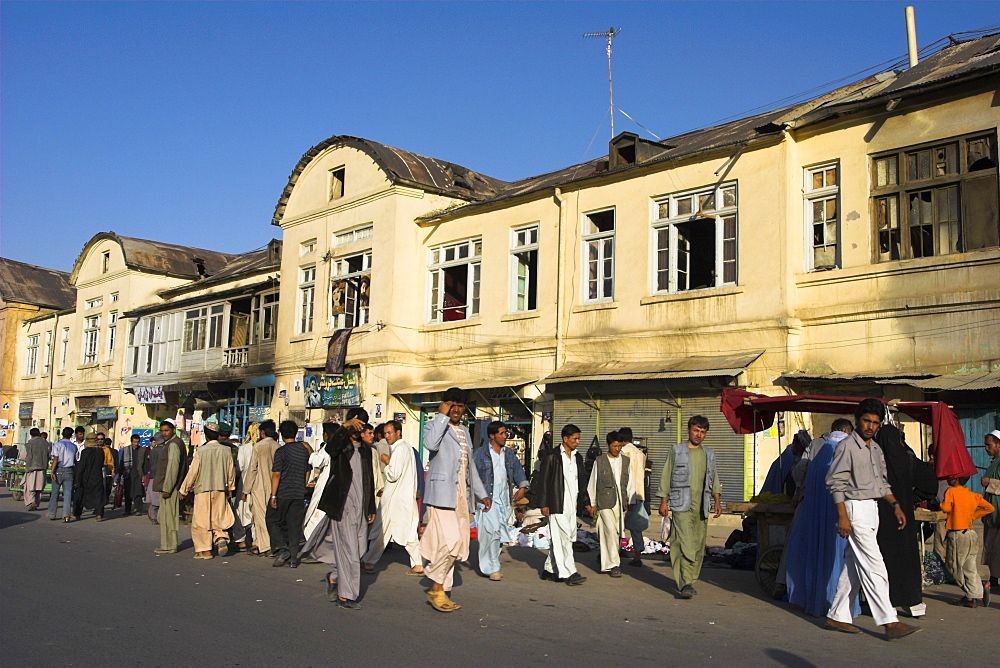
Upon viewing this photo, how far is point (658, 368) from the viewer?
726 inches

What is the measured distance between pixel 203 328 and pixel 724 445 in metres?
23.1

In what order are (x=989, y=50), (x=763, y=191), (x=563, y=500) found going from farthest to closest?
1. (x=763, y=191)
2. (x=989, y=50)
3. (x=563, y=500)

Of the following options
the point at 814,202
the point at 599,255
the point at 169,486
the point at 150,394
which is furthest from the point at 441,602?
the point at 150,394

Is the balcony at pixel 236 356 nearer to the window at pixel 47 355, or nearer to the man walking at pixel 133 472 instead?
the man walking at pixel 133 472

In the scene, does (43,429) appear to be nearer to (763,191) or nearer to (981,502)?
(763,191)

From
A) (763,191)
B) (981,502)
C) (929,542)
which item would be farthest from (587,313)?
(981,502)

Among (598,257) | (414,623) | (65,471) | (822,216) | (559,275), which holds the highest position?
(822,216)

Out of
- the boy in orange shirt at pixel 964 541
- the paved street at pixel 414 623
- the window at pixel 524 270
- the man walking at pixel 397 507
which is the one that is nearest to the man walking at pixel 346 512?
the paved street at pixel 414 623

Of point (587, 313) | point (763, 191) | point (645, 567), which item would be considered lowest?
point (645, 567)

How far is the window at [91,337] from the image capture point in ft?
138

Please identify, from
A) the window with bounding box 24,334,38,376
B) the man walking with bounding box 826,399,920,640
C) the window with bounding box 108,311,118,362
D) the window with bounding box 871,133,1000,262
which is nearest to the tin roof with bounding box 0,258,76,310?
the window with bounding box 24,334,38,376

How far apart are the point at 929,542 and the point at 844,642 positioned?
4.49 m

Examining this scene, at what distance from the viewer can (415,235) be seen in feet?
84.1

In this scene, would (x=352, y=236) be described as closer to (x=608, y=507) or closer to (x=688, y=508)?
(x=608, y=507)
